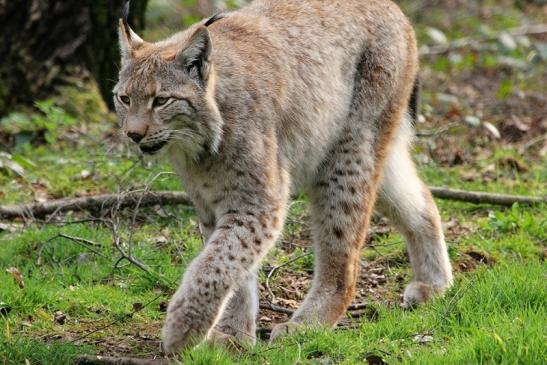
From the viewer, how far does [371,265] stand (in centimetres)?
698

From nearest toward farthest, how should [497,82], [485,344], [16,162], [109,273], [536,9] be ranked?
[485,344]
[109,273]
[16,162]
[497,82]
[536,9]

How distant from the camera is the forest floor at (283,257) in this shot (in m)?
5.07

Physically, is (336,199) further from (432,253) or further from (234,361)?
(234,361)

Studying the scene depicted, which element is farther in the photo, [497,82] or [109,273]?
[497,82]

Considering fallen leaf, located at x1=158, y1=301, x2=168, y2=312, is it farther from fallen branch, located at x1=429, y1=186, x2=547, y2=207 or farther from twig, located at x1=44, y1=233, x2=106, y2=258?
fallen branch, located at x1=429, y1=186, x2=547, y2=207

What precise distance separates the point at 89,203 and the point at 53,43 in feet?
9.38

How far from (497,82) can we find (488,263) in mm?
6043

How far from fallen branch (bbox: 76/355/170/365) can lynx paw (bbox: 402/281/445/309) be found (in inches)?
71.6

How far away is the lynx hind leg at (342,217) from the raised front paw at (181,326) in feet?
3.48

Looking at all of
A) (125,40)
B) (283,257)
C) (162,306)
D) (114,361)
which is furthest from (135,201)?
(114,361)

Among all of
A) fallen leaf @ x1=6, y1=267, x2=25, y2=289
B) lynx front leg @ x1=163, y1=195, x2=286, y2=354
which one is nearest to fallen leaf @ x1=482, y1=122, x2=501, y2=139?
lynx front leg @ x1=163, y1=195, x2=286, y2=354

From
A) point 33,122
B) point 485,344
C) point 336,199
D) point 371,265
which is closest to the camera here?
point 485,344

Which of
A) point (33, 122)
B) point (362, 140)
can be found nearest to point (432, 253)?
point (362, 140)

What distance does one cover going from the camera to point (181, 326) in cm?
500
